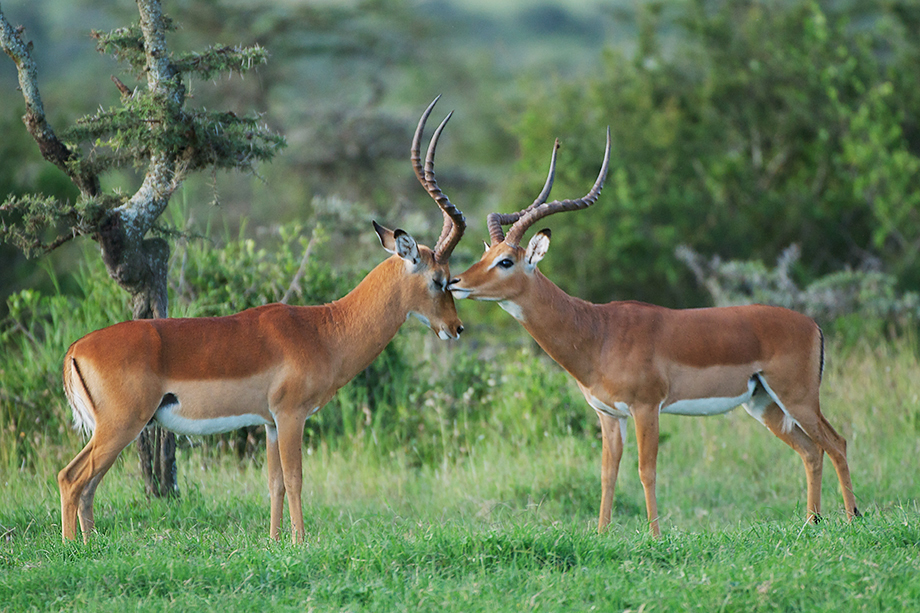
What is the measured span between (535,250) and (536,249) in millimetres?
10

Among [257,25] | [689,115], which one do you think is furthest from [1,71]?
[689,115]

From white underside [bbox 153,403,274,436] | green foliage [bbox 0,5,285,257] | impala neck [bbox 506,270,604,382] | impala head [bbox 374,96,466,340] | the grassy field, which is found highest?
green foliage [bbox 0,5,285,257]

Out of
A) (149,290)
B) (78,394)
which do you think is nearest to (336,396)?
(149,290)

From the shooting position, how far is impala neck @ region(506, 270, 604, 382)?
6387 mm

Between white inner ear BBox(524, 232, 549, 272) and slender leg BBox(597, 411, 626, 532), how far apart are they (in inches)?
43.3

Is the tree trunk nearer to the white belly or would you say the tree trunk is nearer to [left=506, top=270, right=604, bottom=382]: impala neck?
[left=506, top=270, right=604, bottom=382]: impala neck

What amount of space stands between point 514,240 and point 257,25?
64.5ft

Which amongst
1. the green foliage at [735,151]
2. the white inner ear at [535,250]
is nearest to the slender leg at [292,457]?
the white inner ear at [535,250]

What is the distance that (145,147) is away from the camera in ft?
22.0

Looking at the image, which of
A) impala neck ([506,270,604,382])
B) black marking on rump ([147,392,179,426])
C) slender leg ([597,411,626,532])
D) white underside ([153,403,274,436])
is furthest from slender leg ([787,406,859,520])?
black marking on rump ([147,392,179,426])

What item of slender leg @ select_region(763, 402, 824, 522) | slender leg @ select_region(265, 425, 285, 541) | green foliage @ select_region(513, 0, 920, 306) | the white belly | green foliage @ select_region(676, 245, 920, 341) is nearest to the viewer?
slender leg @ select_region(265, 425, 285, 541)

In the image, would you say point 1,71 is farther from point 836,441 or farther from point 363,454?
point 836,441

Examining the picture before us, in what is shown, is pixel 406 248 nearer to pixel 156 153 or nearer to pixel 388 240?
pixel 388 240

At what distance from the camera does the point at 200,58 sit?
264 inches
